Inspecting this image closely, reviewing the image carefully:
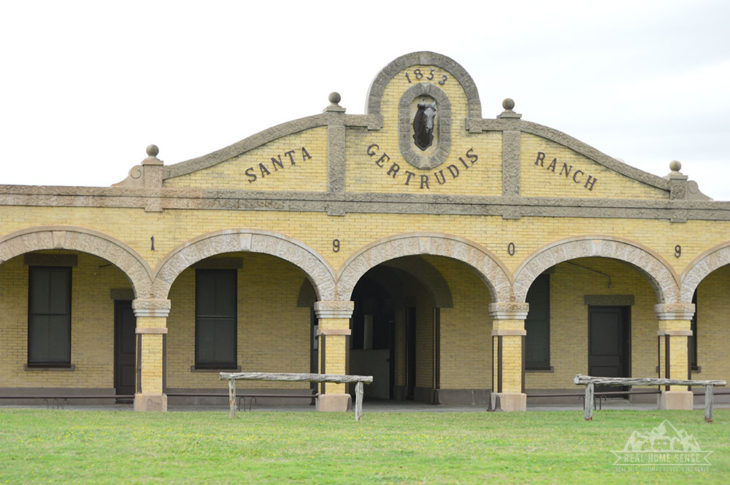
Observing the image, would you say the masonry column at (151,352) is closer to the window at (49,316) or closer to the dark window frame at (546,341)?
the window at (49,316)

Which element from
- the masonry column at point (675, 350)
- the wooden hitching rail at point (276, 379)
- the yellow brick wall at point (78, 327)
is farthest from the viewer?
the masonry column at point (675, 350)

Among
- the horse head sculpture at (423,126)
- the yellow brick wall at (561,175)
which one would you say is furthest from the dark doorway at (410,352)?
the horse head sculpture at (423,126)

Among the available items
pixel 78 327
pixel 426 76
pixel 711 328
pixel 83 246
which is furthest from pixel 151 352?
pixel 711 328

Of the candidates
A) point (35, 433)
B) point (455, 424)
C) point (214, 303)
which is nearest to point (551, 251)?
point (455, 424)

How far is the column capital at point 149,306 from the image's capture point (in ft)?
68.8

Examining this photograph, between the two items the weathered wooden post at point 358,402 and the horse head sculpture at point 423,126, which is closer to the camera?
the weathered wooden post at point 358,402

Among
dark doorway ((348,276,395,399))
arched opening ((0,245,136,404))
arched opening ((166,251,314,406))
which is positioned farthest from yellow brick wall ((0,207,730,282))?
dark doorway ((348,276,395,399))

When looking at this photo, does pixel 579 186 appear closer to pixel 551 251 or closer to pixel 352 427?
pixel 551 251

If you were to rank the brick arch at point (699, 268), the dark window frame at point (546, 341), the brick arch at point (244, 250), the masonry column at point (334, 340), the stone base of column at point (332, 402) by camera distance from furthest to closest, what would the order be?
the dark window frame at point (546, 341), the brick arch at point (699, 268), the masonry column at point (334, 340), the stone base of column at point (332, 402), the brick arch at point (244, 250)

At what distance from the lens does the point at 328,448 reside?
14.9 meters

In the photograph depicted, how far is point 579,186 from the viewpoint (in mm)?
22656

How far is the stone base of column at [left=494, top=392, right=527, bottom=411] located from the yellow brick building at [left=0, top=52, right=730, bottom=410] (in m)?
0.04

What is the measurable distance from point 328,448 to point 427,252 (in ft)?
25.1

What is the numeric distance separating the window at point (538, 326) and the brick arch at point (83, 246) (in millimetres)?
8180
